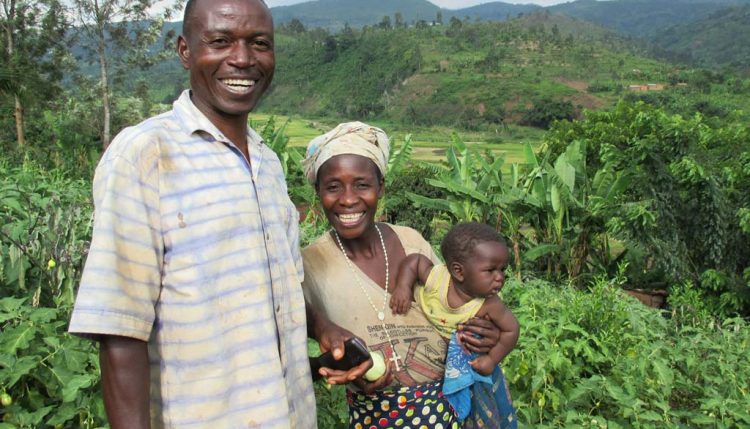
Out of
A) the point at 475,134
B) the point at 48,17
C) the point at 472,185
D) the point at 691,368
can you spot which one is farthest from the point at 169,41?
the point at 475,134

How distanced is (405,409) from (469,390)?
0.19 metres

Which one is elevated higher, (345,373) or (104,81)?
(104,81)

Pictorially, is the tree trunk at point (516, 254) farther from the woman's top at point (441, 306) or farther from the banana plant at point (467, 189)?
the woman's top at point (441, 306)

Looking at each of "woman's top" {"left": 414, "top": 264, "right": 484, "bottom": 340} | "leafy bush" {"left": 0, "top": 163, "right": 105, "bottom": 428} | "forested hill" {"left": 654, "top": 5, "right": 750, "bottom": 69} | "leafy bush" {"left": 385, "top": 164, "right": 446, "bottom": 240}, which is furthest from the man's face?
"forested hill" {"left": 654, "top": 5, "right": 750, "bottom": 69}

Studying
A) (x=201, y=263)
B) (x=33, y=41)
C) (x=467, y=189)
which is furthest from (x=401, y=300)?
(x=33, y=41)

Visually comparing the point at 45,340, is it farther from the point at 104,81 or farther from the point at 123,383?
the point at 104,81

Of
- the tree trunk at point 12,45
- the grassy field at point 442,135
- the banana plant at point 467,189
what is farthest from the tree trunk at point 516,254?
the grassy field at point 442,135

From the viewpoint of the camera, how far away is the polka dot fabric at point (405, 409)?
5.31ft

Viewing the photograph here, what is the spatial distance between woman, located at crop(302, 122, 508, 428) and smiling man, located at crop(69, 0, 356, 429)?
26 centimetres

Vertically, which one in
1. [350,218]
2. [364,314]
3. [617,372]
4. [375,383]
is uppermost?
[350,218]

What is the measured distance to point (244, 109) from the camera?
1.32m

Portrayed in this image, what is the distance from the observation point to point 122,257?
107 cm

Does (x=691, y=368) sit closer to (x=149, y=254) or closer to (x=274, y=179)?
(x=274, y=179)

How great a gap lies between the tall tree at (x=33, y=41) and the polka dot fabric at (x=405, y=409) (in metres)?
12.5
